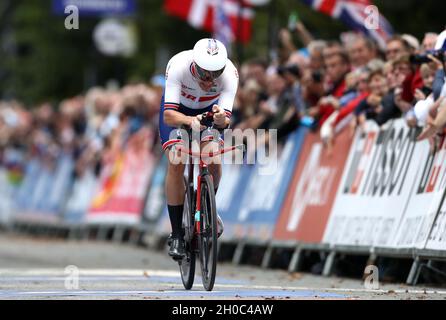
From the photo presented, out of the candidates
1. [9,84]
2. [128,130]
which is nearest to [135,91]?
[128,130]

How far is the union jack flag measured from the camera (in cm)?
1729

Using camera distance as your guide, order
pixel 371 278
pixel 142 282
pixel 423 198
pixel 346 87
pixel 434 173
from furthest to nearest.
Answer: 1. pixel 346 87
2. pixel 142 282
3. pixel 371 278
4. pixel 423 198
5. pixel 434 173

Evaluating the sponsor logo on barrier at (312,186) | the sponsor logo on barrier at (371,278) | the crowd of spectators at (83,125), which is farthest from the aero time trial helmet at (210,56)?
the crowd of spectators at (83,125)

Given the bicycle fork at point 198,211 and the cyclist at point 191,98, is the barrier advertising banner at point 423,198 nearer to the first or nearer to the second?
the cyclist at point 191,98

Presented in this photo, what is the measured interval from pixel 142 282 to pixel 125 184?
38.9 ft

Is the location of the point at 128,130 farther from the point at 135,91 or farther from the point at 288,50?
the point at 288,50

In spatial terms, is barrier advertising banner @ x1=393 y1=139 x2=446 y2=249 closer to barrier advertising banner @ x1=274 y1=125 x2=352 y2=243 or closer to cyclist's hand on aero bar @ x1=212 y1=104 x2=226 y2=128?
cyclist's hand on aero bar @ x1=212 y1=104 x2=226 y2=128

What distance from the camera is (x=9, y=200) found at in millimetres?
32938

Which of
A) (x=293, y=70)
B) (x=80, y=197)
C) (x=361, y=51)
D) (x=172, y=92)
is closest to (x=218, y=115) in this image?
(x=172, y=92)

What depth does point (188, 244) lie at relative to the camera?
1168cm

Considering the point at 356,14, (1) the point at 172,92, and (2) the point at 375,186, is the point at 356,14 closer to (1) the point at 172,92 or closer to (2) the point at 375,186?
(2) the point at 375,186

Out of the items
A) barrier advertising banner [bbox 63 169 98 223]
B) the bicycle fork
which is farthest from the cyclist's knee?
barrier advertising banner [bbox 63 169 98 223]

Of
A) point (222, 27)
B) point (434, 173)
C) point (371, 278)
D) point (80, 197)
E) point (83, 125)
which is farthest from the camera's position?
point (83, 125)

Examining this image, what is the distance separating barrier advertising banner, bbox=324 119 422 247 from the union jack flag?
3195 mm
